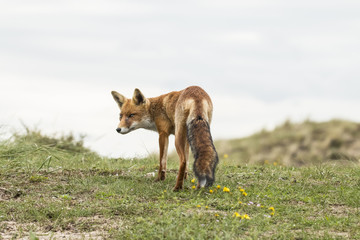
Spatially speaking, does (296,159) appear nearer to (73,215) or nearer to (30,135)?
(30,135)

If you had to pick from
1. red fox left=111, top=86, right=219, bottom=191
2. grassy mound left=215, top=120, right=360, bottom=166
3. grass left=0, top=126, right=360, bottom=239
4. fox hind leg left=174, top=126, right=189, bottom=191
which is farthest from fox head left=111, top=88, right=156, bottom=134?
grassy mound left=215, top=120, right=360, bottom=166

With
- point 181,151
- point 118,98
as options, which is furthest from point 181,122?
point 118,98

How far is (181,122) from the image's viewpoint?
22.8 feet

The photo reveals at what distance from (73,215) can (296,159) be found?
12283mm

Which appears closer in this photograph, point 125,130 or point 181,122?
point 181,122

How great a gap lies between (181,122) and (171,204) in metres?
1.36

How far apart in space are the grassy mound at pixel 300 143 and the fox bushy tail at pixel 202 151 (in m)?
10.6

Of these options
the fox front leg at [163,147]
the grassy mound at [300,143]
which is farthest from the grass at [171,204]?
the grassy mound at [300,143]

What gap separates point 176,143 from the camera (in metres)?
6.89

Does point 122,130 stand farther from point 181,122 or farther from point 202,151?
point 202,151

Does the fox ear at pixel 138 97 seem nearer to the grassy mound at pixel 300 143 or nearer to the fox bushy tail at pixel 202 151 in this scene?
the fox bushy tail at pixel 202 151

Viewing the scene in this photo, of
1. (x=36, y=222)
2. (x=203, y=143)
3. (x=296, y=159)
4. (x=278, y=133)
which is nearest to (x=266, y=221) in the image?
(x=203, y=143)

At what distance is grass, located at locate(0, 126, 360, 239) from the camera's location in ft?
17.3

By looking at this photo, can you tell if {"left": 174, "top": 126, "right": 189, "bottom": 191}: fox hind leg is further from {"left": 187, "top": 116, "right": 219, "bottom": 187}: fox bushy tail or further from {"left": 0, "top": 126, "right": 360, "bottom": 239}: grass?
{"left": 187, "top": 116, "right": 219, "bottom": 187}: fox bushy tail
